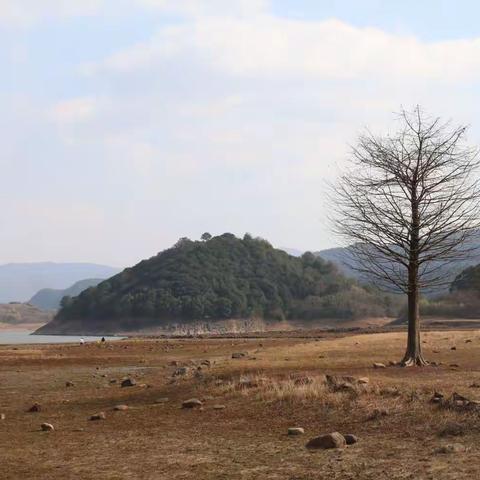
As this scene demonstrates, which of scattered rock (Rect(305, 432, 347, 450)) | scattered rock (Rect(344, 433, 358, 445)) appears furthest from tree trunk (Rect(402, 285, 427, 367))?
scattered rock (Rect(305, 432, 347, 450))

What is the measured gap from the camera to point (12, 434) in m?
13.6

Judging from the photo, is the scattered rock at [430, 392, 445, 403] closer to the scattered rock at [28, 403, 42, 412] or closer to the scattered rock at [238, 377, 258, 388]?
the scattered rock at [238, 377, 258, 388]

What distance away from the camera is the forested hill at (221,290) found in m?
150

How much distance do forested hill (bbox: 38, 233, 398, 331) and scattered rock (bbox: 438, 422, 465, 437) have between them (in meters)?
133

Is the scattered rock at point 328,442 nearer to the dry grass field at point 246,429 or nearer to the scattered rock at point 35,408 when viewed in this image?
the dry grass field at point 246,429

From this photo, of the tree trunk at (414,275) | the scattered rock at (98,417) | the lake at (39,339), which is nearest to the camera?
the scattered rock at (98,417)

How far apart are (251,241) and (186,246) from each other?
637 inches

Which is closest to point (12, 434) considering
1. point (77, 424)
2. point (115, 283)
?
point (77, 424)

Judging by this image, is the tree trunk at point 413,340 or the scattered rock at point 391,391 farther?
the tree trunk at point 413,340

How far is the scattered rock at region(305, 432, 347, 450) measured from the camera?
34.4ft

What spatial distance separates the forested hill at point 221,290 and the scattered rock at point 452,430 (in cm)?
13265

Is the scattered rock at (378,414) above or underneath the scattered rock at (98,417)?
above

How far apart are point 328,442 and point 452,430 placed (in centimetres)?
184

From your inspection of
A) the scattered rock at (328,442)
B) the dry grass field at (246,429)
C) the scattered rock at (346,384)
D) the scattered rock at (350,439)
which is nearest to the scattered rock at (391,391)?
the dry grass field at (246,429)
